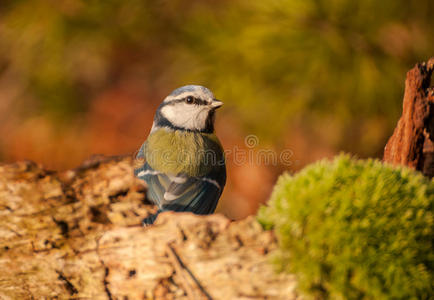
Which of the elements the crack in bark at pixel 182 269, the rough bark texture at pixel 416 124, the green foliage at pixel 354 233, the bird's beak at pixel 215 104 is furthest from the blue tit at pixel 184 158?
the rough bark texture at pixel 416 124

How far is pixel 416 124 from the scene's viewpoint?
1193 mm

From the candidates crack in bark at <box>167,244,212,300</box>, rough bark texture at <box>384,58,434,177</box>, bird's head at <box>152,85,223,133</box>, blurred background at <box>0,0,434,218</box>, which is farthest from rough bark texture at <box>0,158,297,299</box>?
blurred background at <box>0,0,434,218</box>

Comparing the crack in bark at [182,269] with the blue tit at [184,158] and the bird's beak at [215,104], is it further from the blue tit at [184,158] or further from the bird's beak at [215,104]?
the bird's beak at [215,104]

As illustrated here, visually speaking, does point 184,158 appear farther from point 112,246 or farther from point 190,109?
point 112,246

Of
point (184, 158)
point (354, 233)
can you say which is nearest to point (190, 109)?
point (184, 158)

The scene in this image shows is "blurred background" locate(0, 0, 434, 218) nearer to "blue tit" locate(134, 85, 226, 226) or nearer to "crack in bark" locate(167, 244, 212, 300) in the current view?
"blue tit" locate(134, 85, 226, 226)

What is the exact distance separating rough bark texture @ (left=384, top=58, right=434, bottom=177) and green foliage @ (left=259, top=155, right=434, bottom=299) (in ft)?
0.98

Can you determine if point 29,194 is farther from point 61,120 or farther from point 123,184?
point 61,120

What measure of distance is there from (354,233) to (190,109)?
0.85 m

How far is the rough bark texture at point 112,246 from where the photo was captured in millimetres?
909

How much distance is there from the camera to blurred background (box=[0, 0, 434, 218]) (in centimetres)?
200

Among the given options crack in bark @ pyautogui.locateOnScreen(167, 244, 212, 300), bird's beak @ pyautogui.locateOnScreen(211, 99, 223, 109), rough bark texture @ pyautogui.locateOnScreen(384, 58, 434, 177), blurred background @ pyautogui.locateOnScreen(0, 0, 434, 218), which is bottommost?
crack in bark @ pyautogui.locateOnScreen(167, 244, 212, 300)

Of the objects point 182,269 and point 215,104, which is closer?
point 182,269

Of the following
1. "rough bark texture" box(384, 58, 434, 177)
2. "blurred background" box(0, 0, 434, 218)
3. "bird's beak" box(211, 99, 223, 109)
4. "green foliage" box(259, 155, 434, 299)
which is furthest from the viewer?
"blurred background" box(0, 0, 434, 218)
